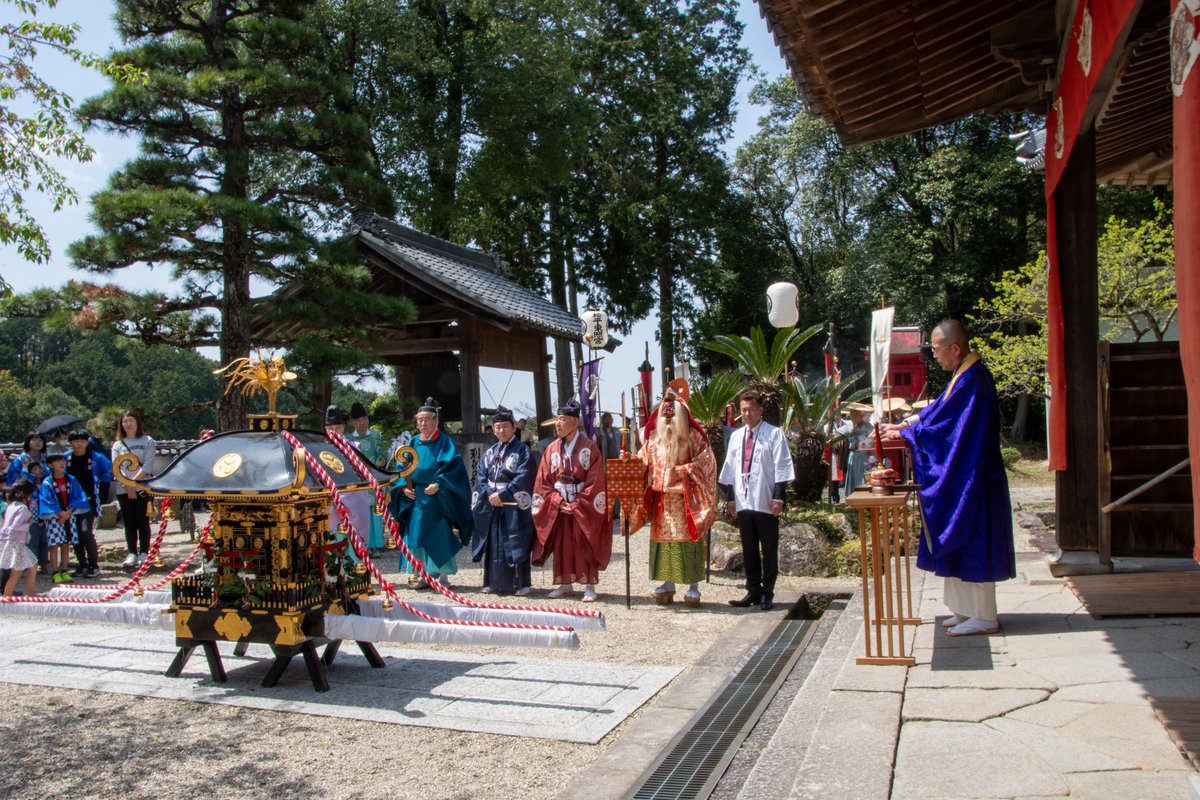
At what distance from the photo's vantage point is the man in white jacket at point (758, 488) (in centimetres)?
752

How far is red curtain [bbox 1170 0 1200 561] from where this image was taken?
2.36 m

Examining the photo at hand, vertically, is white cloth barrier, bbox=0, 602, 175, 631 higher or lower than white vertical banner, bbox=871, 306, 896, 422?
lower

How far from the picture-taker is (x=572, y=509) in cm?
811

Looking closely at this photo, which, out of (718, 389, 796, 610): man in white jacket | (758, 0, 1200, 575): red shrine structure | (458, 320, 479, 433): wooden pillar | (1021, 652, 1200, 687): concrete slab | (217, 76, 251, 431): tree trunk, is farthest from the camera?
(458, 320, 479, 433): wooden pillar

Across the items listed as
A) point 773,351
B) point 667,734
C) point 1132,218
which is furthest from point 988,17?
point 1132,218

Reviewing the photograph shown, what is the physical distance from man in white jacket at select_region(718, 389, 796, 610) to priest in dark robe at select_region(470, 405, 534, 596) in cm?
178

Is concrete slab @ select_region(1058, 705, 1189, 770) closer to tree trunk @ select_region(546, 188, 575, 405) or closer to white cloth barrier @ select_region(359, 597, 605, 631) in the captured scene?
white cloth barrier @ select_region(359, 597, 605, 631)

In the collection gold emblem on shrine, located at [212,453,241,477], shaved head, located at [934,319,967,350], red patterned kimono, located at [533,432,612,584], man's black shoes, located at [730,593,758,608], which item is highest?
shaved head, located at [934,319,967,350]

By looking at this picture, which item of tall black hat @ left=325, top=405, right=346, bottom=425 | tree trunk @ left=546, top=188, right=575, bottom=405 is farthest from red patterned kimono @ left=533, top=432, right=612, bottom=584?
tree trunk @ left=546, top=188, right=575, bottom=405

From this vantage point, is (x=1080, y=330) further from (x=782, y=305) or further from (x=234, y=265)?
(x=234, y=265)

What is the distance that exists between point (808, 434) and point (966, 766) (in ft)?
29.5

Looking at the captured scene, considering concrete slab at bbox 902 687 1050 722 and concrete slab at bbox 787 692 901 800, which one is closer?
concrete slab at bbox 787 692 901 800

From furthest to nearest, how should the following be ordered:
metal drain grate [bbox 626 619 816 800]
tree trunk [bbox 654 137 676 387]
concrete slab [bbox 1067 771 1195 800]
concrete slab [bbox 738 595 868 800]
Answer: tree trunk [bbox 654 137 676 387] → metal drain grate [bbox 626 619 816 800] → concrete slab [bbox 738 595 868 800] → concrete slab [bbox 1067 771 1195 800]

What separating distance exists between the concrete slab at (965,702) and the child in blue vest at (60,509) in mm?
8119
